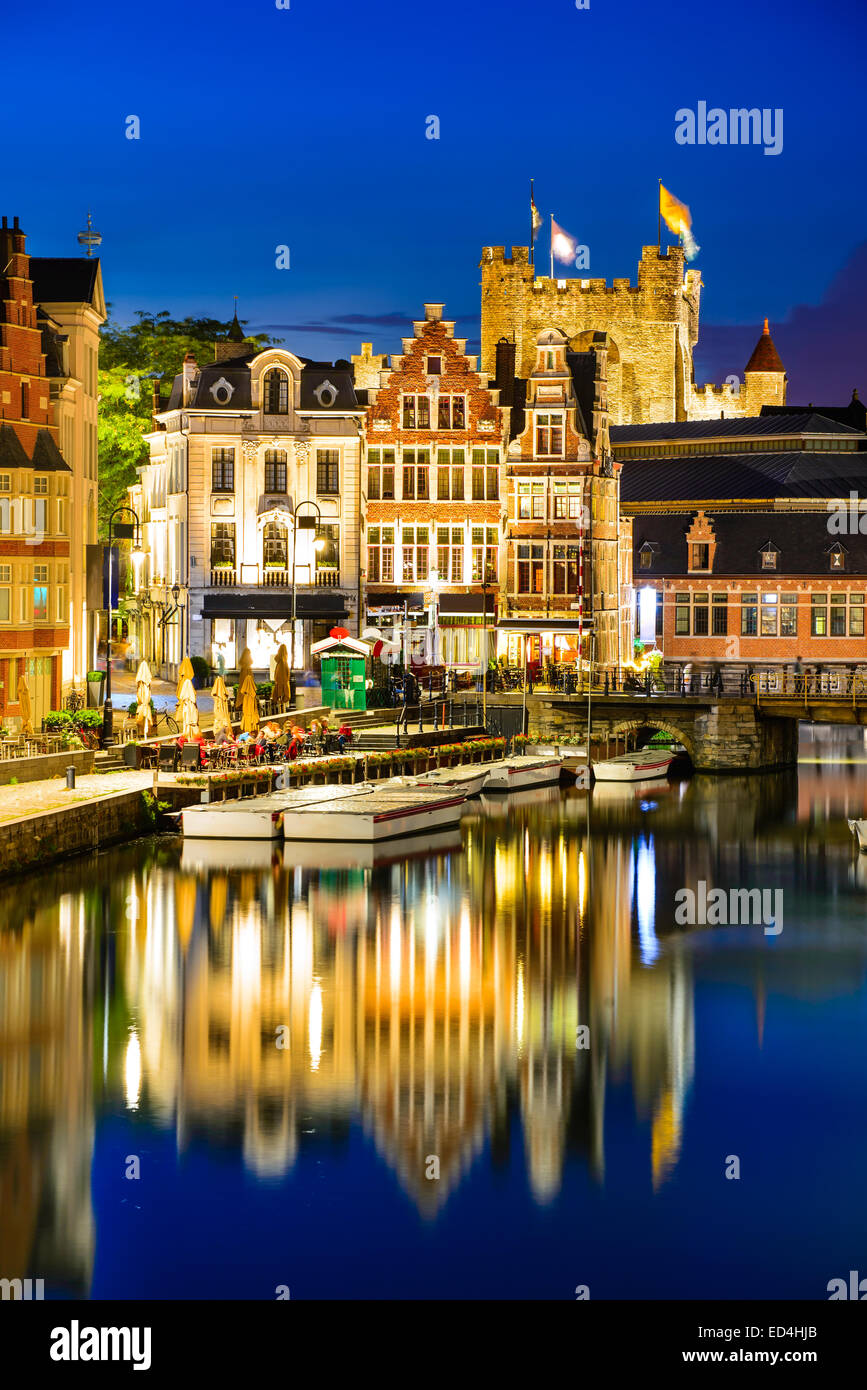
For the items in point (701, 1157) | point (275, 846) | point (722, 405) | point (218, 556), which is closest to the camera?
point (701, 1157)

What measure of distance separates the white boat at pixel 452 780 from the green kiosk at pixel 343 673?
566 centimetres

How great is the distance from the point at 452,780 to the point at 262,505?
775 inches

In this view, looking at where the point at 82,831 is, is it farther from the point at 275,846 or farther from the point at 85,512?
the point at 85,512

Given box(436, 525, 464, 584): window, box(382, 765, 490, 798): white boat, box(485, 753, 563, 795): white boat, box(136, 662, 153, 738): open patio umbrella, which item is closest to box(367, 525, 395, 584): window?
box(436, 525, 464, 584): window

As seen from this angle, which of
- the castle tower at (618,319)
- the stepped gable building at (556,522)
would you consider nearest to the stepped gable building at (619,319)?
the castle tower at (618,319)

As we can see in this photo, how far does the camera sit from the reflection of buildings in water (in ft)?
77.7

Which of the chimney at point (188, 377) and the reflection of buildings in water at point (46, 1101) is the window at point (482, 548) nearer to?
the chimney at point (188, 377)

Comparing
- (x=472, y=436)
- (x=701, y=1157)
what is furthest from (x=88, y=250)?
(x=701, y=1157)

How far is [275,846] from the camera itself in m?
48.0

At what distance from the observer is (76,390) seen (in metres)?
59.3

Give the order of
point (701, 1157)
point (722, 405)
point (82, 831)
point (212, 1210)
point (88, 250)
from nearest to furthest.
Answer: point (212, 1210) < point (701, 1157) < point (82, 831) < point (88, 250) < point (722, 405)

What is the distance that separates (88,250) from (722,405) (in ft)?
199

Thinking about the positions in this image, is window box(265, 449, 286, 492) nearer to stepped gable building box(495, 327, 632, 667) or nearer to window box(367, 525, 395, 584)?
window box(367, 525, 395, 584)
